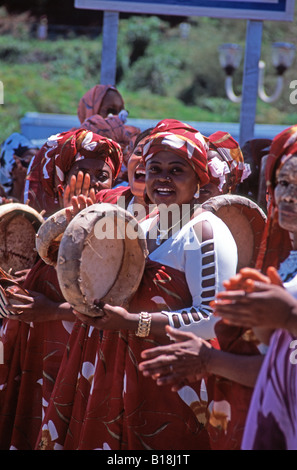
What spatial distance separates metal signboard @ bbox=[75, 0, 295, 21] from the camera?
7227mm

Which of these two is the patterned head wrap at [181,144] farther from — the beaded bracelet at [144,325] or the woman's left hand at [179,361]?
the woman's left hand at [179,361]

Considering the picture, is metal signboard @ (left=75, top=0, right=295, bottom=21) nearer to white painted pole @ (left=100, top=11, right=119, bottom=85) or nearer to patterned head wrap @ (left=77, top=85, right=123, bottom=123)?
white painted pole @ (left=100, top=11, right=119, bottom=85)

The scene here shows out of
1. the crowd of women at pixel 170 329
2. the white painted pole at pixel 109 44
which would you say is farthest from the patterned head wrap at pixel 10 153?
the crowd of women at pixel 170 329

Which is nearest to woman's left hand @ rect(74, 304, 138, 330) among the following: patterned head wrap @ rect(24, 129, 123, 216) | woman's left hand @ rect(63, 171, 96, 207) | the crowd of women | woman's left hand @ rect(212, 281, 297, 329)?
the crowd of women

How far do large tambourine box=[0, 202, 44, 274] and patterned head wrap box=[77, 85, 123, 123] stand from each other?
8.83ft

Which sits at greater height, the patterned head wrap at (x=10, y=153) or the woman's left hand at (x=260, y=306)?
the woman's left hand at (x=260, y=306)

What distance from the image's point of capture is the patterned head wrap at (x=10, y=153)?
7168 mm

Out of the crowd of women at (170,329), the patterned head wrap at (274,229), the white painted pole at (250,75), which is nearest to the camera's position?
the crowd of women at (170,329)

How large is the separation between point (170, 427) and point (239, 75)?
1136 inches

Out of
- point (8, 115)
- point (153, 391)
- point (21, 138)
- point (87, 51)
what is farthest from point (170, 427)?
point (87, 51)

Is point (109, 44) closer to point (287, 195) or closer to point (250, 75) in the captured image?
point (250, 75)

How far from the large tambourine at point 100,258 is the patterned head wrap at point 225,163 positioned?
1439 millimetres

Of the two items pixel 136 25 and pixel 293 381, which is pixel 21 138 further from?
pixel 136 25

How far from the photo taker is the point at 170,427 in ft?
10.7
